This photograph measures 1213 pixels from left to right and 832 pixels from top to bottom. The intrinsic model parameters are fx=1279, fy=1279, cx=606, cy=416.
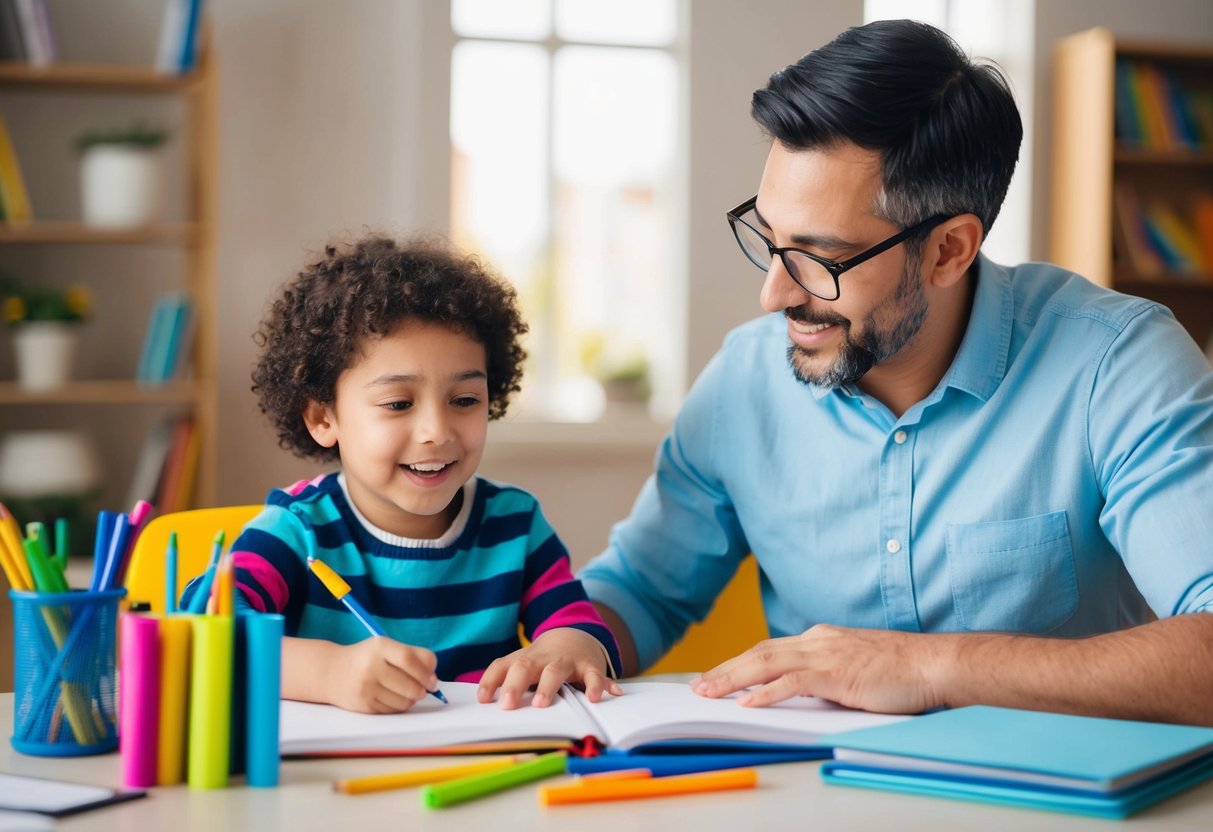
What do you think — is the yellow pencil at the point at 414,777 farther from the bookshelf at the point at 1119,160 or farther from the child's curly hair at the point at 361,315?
the bookshelf at the point at 1119,160

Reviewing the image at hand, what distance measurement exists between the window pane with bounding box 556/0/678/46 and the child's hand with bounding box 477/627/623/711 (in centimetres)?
337

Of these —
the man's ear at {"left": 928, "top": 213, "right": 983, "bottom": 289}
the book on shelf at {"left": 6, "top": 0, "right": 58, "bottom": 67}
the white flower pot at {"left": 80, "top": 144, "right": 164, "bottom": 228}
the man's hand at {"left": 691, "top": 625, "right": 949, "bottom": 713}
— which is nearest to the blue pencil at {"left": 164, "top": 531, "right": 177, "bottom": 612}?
the man's hand at {"left": 691, "top": 625, "right": 949, "bottom": 713}

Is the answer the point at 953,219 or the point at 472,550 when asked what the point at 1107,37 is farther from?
the point at 472,550

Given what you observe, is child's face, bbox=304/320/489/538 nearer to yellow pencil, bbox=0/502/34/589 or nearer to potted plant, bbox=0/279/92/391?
yellow pencil, bbox=0/502/34/589

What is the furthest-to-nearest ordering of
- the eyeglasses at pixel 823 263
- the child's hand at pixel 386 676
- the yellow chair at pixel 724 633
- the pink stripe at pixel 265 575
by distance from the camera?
the yellow chair at pixel 724 633 < the eyeglasses at pixel 823 263 < the pink stripe at pixel 265 575 < the child's hand at pixel 386 676

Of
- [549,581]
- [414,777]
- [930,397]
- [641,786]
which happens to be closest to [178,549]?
[549,581]

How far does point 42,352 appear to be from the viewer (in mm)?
3408

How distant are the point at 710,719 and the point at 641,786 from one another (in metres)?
0.13

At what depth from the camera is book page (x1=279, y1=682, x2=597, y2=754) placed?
988mm

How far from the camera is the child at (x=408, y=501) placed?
140cm

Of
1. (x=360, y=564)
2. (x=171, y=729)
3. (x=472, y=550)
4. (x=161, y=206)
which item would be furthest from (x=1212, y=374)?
(x=161, y=206)

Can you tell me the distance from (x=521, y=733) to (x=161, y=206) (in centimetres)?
291

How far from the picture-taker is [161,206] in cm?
Answer: 354

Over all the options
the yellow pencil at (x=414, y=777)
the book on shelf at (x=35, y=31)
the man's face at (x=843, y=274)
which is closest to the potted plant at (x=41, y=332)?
the book on shelf at (x=35, y=31)
